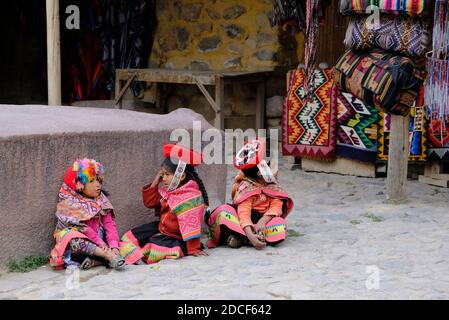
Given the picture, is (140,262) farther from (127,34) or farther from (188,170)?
(127,34)

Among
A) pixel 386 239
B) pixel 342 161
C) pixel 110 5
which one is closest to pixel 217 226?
pixel 386 239

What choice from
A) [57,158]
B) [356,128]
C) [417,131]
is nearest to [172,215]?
[57,158]

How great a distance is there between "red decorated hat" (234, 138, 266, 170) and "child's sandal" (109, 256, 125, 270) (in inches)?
42.5

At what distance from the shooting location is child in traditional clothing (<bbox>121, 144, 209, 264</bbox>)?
4.59 metres

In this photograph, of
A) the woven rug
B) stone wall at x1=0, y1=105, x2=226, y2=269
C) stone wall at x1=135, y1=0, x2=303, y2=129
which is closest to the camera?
stone wall at x1=0, y1=105, x2=226, y2=269

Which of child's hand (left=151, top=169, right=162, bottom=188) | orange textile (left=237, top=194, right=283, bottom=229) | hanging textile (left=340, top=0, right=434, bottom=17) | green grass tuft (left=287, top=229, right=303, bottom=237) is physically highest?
hanging textile (left=340, top=0, right=434, bottom=17)

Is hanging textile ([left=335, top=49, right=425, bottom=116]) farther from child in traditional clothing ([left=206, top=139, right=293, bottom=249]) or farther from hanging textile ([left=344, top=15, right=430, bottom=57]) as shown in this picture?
child in traditional clothing ([left=206, top=139, right=293, bottom=249])

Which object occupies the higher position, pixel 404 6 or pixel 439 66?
pixel 404 6

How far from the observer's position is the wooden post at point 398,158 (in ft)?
20.1

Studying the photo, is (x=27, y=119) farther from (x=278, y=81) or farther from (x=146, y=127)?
(x=278, y=81)

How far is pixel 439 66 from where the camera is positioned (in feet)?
19.2

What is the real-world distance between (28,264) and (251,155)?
1555 millimetres

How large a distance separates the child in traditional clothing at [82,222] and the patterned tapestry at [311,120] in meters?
3.65

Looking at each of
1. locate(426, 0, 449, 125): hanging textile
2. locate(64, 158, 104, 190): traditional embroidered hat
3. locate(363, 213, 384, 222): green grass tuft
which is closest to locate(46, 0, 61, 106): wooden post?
locate(64, 158, 104, 190): traditional embroidered hat
